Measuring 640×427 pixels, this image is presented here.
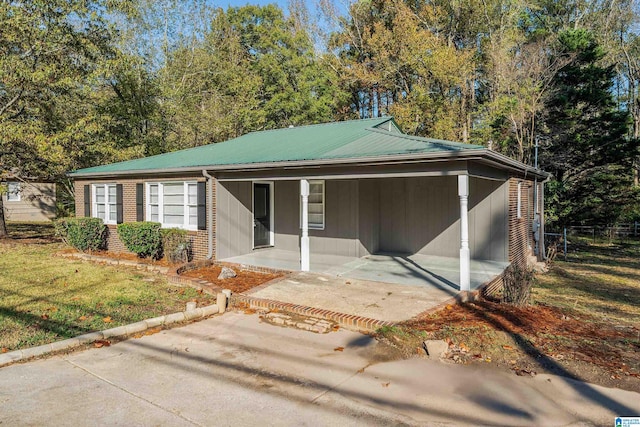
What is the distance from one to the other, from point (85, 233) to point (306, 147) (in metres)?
7.24

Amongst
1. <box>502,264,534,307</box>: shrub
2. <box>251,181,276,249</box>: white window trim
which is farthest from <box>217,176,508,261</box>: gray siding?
<box>502,264,534,307</box>: shrub

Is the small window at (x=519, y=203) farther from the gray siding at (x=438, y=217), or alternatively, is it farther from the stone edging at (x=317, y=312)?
the stone edging at (x=317, y=312)

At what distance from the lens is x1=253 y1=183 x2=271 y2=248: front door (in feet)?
37.9

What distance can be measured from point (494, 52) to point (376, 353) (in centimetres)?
1836

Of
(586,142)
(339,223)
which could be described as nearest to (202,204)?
(339,223)

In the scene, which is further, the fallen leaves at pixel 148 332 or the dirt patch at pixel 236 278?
the dirt patch at pixel 236 278

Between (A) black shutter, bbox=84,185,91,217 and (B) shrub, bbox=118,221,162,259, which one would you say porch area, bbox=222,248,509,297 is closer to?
(B) shrub, bbox=118,221,162,259

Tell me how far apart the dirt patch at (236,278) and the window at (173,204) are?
1.87 metres

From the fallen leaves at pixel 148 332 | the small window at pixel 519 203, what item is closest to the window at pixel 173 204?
the fallen leaves at pixel 148 332

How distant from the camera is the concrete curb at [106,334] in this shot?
4.58 metres

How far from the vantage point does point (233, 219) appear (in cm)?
1083

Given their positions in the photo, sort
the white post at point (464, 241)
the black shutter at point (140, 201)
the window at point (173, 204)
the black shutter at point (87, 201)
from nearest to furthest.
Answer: the white post at point (464, 241)
the window at point (173, 204)
the black shutter at point (140, 201)
the black shutter at point (87, 201)

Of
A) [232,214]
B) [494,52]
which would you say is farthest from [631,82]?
[232,214]

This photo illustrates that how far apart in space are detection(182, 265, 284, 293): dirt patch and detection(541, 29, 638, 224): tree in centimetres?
1474
